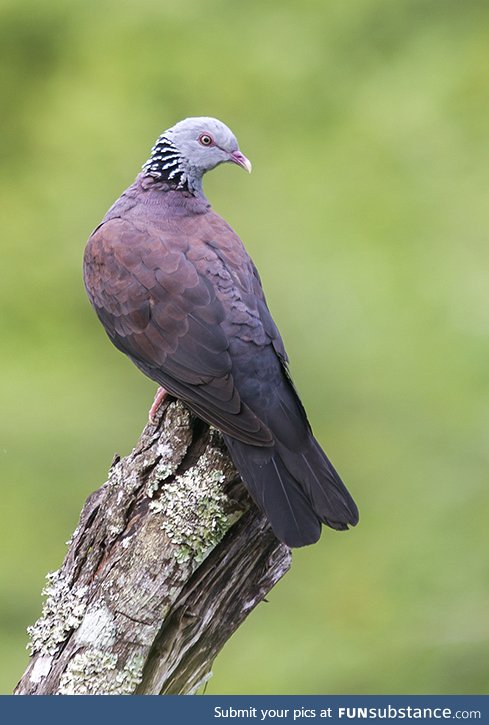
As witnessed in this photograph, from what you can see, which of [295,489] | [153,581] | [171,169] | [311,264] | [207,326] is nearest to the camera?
[153,581]

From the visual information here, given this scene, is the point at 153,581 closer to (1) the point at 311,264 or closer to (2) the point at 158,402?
(2) the point at 158,402

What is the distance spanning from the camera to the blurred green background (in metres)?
5.47

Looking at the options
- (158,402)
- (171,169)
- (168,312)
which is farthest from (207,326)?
(171,169)

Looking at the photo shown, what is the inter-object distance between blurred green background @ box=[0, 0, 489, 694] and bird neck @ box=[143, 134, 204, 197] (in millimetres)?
1549

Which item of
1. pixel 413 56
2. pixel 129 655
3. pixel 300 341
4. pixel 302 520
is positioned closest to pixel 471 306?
pixel 300 341

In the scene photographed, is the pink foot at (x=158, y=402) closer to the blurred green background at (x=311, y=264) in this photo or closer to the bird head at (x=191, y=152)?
the bird head at (x=191, y=152)

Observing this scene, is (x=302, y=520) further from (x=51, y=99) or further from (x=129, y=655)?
(x=51, y=99)

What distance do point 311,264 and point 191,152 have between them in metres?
1.79

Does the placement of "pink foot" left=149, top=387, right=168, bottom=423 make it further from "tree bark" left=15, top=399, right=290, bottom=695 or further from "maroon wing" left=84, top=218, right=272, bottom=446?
"tree bark" left=15, top=399, right=290, bottom=695

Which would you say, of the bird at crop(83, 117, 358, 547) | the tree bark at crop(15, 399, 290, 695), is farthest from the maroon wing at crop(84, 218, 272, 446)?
the tree bark at crop(15, 399, 290, 695)

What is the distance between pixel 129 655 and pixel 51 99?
478cm

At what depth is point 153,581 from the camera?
3.14m

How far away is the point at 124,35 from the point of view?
285 inches

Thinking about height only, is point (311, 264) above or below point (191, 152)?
above
